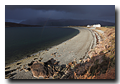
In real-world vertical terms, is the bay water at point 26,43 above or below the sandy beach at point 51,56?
above

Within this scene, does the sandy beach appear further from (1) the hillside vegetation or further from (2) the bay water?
(2) the bay water

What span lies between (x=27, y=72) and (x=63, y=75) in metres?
4.41

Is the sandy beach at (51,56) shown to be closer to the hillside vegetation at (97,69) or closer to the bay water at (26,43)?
the hillside vegetation at (97,69)

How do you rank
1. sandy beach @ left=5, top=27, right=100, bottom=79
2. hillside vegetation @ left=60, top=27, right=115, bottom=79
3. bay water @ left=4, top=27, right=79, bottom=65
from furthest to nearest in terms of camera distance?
1. bay water @ left=4, top=27, right=79, bottom=65
2. sandy beach @ left=5, top=27, right=100, bottom=79
3. hillside vegetation @ left=60, top=27, right=115, bottom=79

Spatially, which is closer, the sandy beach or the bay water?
the sandy beach

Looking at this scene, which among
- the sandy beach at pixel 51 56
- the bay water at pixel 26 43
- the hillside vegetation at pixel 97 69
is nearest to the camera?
the hillside vegetation at pixel 97 69

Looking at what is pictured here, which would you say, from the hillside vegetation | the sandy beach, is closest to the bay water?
the sandy beach

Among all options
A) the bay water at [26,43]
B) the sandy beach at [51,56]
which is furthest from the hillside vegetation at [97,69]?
the bay water at [26,43]

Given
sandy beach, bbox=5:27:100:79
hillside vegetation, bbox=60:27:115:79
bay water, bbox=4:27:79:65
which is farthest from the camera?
bay water, bbox=4:27:79:65

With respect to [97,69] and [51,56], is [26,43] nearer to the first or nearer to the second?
→ [51,56]
